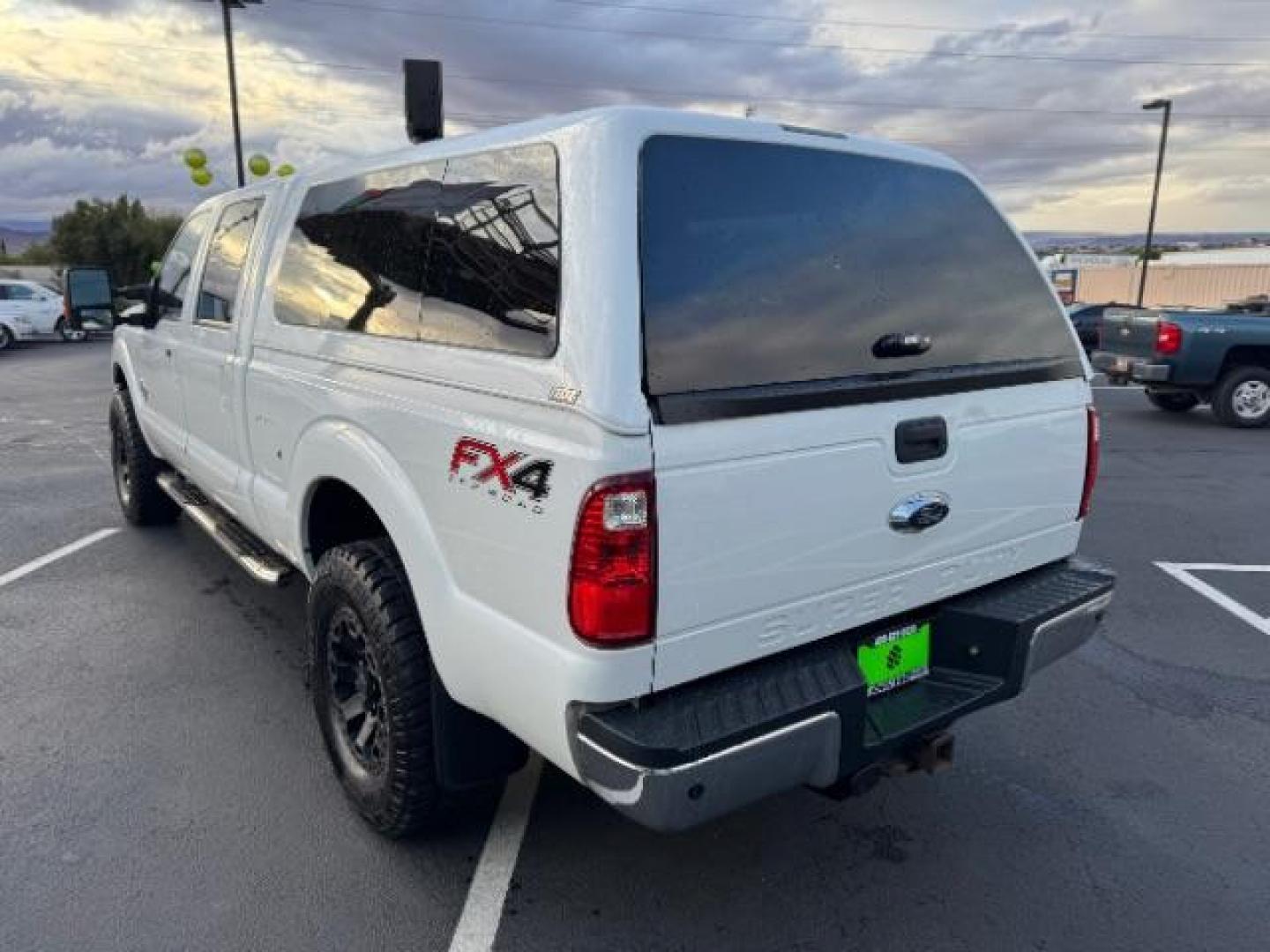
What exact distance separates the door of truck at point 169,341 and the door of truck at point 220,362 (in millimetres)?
162

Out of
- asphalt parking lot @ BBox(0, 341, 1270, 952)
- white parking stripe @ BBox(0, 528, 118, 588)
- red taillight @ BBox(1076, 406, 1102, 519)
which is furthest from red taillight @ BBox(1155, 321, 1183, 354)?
white parking stripe @ BBox(0, 528, 118, 588)

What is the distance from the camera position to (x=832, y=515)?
2.20m

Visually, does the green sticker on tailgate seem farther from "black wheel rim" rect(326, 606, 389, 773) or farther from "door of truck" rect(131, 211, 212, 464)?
"door of truck" rect(131, 211, 212, 464)

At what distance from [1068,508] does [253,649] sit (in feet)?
11.2

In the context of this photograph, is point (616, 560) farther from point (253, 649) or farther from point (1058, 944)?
point (253, 649)

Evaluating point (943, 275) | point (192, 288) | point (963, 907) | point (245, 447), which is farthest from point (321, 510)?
point (963, 907)

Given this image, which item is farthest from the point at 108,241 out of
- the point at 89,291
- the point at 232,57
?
the point at 232,57

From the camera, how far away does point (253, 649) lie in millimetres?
4176

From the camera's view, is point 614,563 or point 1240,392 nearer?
point 614,563

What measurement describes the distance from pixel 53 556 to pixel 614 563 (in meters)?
5.01

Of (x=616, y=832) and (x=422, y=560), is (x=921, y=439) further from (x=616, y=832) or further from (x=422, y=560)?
(x=616, y=832)

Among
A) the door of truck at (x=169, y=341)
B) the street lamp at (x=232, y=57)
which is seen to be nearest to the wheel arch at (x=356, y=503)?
the door of truck at (x=169, y=341)

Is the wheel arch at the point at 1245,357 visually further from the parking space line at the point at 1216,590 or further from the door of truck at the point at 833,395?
the door of truck at the point at 833,395

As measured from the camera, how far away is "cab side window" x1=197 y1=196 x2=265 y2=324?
12.2ft
